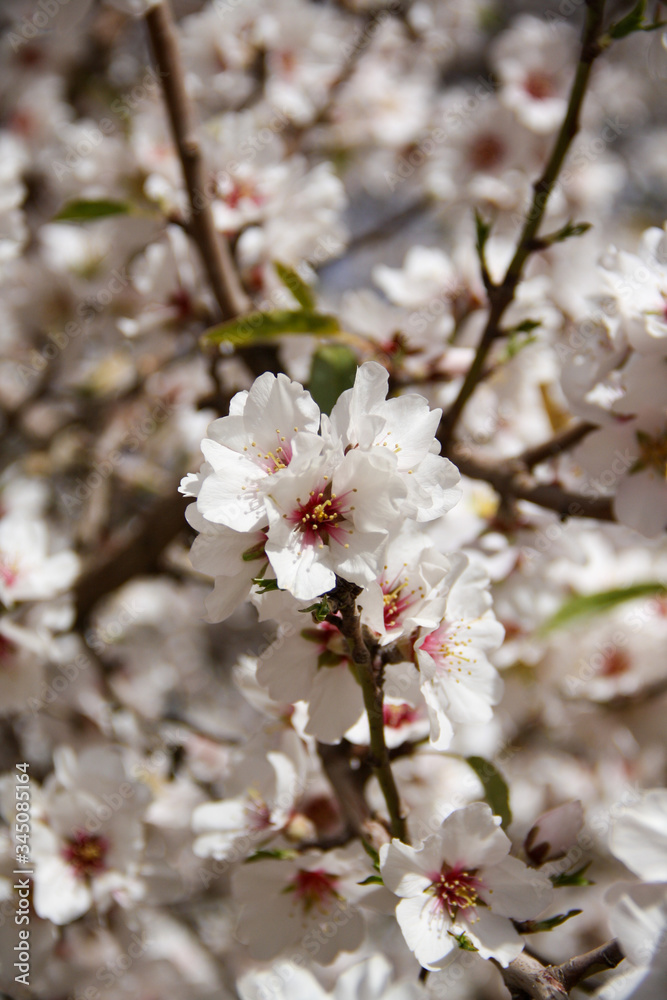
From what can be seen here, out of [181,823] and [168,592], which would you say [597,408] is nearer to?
[181,823]

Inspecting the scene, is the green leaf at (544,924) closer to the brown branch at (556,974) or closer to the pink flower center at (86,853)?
the brown branch at (556,974)

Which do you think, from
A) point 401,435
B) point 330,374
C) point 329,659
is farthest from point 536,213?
point 329,659

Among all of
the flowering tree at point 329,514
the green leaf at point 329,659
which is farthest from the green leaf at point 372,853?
the green leaf at point 329,659

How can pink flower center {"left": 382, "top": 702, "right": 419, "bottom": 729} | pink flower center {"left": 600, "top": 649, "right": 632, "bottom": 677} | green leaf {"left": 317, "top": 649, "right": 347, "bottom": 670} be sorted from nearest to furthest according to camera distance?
green leaf {"left": 317, "top": 649, "right": 347, "bottom": 670} < pink flower center {"left": 382, "top": 702, "right": 419, "bottom": 729} < pink flower center {"left": 600, "top": 649, "right": 632, "bottom": 677}

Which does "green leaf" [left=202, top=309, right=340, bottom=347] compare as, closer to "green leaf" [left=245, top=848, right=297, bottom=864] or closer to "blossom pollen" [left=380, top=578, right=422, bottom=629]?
"blossom pollen" [left=380, top=578, right=422, bottom=629]

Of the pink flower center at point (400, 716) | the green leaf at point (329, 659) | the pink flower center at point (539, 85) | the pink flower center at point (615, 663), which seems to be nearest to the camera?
the green leaf at point (329, 659)

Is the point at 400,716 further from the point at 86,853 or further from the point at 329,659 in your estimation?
the point at 86,853

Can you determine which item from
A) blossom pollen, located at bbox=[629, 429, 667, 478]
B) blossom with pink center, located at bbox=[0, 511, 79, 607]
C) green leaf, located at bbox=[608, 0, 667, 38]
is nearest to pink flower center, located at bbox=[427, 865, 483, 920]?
blossom pollen, located at bbox=[629, 429, 667, 478]
